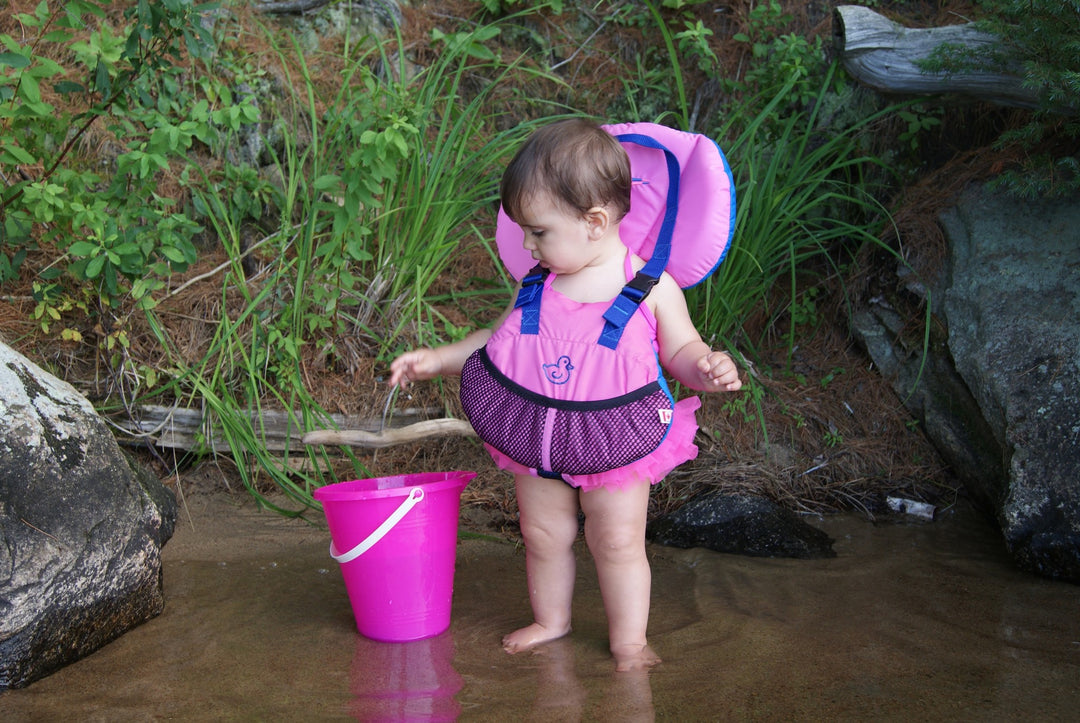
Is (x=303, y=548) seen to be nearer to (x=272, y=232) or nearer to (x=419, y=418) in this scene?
(x=419, y=418)

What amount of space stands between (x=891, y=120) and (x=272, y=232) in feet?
8.88

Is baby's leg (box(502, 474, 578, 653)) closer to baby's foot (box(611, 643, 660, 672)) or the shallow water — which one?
the shallow water

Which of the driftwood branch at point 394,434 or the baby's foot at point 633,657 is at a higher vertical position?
the driftwood branch at point 394,434

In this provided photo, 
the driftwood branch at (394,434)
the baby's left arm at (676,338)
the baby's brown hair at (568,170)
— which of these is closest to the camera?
the baby's brown hair at (568,170)

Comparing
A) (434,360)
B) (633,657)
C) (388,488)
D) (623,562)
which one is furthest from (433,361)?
(633,657)

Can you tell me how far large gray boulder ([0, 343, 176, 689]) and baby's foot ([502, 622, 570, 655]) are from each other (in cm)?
99

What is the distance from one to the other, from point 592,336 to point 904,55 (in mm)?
Result: 2137

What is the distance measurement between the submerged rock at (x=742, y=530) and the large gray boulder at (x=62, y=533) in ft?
5.44

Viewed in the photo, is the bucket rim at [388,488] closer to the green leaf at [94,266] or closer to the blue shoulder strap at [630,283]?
the blue shoulder strap at [630,283]

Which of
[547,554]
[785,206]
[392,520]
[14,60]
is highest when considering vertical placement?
[14,60]

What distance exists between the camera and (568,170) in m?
2.08

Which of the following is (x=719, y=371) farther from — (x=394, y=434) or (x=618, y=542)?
(x=394, y=434)

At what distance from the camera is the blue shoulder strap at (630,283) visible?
216 cm

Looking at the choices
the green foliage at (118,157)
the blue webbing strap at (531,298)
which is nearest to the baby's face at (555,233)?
the blue webbing strap at (531,298)
